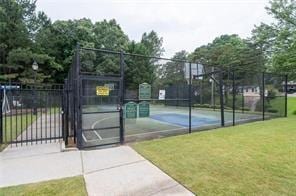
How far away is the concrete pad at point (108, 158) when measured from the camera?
574cm

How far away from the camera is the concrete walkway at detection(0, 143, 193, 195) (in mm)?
4425

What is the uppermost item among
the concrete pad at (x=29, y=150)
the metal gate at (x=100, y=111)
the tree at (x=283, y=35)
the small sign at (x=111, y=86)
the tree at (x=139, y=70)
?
the tree at (x=283, y=35)

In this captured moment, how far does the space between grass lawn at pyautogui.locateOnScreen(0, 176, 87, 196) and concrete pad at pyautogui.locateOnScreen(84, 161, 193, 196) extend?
157 millimetres

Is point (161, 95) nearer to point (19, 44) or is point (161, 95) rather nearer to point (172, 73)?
point (172, 73)

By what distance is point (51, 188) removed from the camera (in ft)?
14.5

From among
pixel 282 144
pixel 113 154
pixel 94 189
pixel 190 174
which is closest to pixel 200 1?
pixel 282 144

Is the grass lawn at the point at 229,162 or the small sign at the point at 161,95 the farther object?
the small sign at the point at 161,95

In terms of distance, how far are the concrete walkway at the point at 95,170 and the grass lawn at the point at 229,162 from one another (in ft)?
1.12

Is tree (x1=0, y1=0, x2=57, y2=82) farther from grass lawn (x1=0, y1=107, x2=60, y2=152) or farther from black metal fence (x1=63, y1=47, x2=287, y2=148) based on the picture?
black metal fence (x1=63, y1=47, x2=287, y2=148)

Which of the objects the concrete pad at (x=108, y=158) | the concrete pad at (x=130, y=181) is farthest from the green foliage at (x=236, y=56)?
the concrete pad at (x=130, y=181)

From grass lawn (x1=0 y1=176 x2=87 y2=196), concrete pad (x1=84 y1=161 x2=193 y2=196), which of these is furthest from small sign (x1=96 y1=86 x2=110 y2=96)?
grass lawn (x1=0 y1=176 x2=87 y2=196)

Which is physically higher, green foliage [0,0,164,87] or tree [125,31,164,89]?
green foliage [0,0,164,87]

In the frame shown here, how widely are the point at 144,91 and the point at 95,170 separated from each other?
12.5ft

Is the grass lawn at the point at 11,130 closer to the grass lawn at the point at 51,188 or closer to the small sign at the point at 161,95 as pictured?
the grass lawn at the point at 51,188
